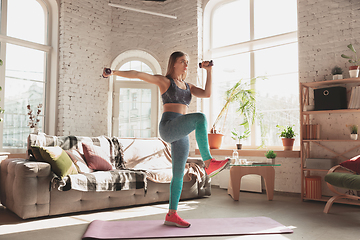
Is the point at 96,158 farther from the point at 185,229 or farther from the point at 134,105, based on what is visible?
the point at 134,105

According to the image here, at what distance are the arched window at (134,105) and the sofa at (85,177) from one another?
154 cm

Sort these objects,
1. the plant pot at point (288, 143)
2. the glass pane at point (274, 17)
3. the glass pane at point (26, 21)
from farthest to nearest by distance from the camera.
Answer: the glass pane at point (274, 17)
the glass pane at point (26, 21)
the plant pot at point (288, 143)

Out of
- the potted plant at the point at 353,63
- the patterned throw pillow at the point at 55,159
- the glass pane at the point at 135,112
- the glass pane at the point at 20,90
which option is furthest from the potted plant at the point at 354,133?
the glass pane at the point at 20,90

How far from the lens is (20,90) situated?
561 cm

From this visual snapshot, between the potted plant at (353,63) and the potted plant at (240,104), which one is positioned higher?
the potted plant at (353,63)

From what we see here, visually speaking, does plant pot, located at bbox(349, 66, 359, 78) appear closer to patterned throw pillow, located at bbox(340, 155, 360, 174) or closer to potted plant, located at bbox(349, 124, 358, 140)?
potted plant, located at bbox(349, 124, 358, 140)

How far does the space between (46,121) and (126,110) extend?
1.58 meters

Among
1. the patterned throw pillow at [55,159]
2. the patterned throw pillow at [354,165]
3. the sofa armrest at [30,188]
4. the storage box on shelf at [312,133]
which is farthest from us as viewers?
the storage box on shelf at [312,133]

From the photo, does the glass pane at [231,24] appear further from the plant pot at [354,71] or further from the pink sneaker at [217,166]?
the pink sneaker at [217,166]

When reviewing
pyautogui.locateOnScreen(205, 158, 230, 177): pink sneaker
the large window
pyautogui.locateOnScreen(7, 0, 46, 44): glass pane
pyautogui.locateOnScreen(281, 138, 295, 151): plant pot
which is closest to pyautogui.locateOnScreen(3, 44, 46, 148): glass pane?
pyautogui.locateOnScreen(7, 0, 46, 44): glass pane

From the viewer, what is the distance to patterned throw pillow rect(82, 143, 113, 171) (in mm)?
4302

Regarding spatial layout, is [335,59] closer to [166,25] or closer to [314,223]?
[314,223]

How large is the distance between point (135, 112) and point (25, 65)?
2.24 meters

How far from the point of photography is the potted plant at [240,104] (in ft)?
18.8
